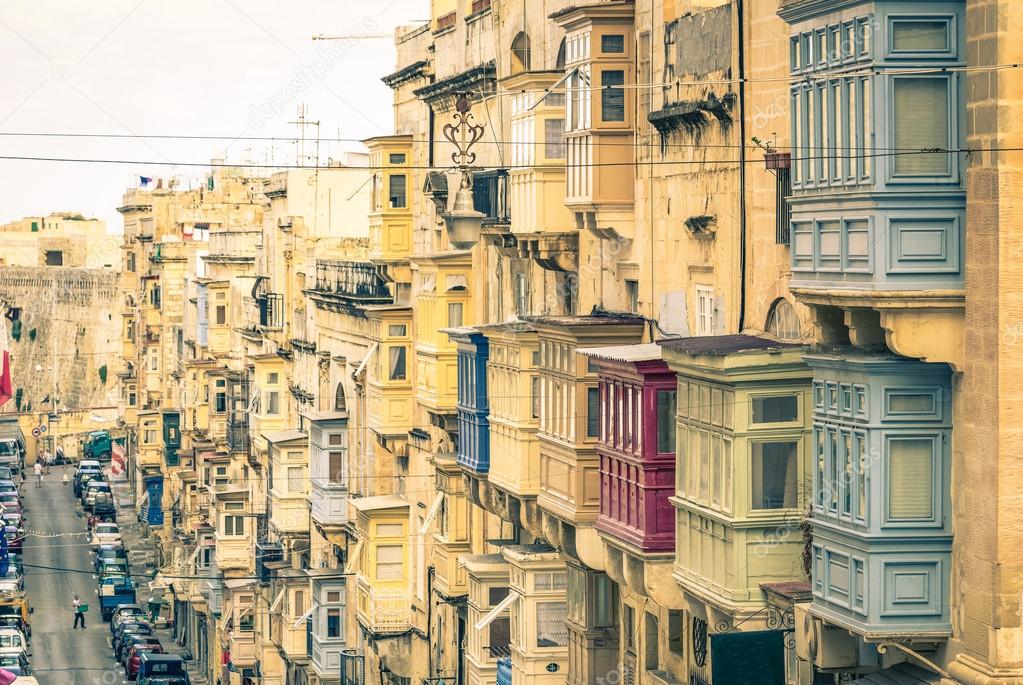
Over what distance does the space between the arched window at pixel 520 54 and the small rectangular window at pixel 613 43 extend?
349 inches

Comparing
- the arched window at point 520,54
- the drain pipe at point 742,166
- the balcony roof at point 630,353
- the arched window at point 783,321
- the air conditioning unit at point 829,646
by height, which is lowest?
the air conditioning unit at point 829,646

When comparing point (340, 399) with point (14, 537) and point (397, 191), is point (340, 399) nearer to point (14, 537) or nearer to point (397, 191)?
point (397, 191)

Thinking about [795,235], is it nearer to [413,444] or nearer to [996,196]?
[996,196]

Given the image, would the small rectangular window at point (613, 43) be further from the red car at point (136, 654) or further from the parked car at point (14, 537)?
the parked car at point (14, 537)

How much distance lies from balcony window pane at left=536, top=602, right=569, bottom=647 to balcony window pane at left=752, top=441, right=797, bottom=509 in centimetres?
1246

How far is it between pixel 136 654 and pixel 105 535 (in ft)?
102

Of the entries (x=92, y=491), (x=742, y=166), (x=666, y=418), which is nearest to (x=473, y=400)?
(x=666, y=418)

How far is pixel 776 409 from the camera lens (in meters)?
25.5

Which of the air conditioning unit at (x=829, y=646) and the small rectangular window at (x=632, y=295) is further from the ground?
the small rectangular window at (x=632, y=295)

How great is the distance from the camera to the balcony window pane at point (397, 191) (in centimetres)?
5300

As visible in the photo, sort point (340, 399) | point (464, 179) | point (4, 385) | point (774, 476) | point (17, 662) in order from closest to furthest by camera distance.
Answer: point (774, 476) → point (464, 179) → point (340, 399) → point (17, 662) → point (4, 385)


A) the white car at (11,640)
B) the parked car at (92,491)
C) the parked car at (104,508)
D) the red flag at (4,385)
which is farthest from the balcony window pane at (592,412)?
the parked car at (92,491)

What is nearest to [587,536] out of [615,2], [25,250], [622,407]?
[622,407]

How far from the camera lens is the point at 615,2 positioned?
33.6 metres
